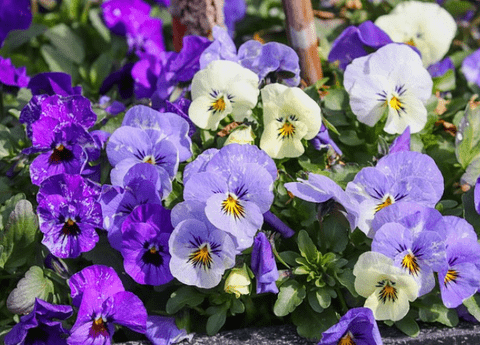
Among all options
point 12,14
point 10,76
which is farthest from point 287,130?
point 12,14

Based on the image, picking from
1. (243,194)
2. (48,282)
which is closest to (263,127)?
(243,194)

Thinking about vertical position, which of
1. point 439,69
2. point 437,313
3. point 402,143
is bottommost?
point 437,313

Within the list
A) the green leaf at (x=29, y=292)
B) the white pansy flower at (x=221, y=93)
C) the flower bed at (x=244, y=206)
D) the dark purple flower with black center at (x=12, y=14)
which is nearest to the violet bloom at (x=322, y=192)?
the flower bed at (x=244, y=206)

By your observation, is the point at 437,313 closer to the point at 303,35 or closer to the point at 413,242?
the point at 413,242

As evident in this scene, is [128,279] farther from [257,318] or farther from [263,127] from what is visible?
[263,127]

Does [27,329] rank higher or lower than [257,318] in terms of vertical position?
higher

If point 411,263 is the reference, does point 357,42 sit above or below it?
above

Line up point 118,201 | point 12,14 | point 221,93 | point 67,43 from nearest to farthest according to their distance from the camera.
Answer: point 118,201 < point 221,93 < point 12,14 < point 67,43

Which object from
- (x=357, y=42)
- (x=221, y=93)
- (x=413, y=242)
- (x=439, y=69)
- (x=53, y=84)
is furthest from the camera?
(x=439, y=69)
